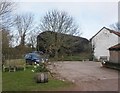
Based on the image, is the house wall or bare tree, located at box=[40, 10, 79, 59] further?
bare tree, located at box=[40, 10, 79, 59]

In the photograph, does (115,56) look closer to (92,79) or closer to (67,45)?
(92,79)

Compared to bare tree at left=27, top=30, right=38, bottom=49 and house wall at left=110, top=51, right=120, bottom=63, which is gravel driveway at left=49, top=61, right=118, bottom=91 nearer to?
house wall at left=110, top=51, right=120, bottom=63

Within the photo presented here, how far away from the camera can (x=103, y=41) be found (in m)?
60.7

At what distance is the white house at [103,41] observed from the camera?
5869cm

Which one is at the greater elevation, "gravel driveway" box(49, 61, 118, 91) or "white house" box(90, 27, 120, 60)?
"white house" box(90, 27, 120, 60)

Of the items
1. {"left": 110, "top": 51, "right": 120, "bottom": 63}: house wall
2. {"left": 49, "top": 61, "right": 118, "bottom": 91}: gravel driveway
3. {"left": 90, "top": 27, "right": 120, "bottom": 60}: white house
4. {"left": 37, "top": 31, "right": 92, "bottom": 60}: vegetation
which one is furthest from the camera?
{"left": 90, "top": 27, "right": 120, "bottom": 60}: white house

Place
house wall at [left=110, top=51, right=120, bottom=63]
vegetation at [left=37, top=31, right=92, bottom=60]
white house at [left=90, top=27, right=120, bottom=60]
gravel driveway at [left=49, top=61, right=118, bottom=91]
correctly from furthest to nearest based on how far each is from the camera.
Answer: white house at [left=90, top=27, right=120, bottom=60] < vegetation at [left=37, top=31, right=92, bottom=60] < house wall at [left=110, top=51, right=120, bottom=63] < gravel driveway at [left=49, top=61, right=118, bottom=91]

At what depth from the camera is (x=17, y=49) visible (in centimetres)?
3170

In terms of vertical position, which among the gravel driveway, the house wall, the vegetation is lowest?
the gravel driveway

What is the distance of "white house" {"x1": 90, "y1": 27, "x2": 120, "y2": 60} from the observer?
58688mm

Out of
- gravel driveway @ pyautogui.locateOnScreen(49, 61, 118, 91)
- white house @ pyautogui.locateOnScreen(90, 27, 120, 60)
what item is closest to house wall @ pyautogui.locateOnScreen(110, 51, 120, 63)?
gravel driveway @ pyautogui.locateOnScreen(49, 61, 118, 91)

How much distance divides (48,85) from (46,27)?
134 ft

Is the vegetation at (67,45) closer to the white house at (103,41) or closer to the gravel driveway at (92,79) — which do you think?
the white house at (103,41)

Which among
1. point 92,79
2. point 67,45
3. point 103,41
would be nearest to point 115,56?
point 92,79
